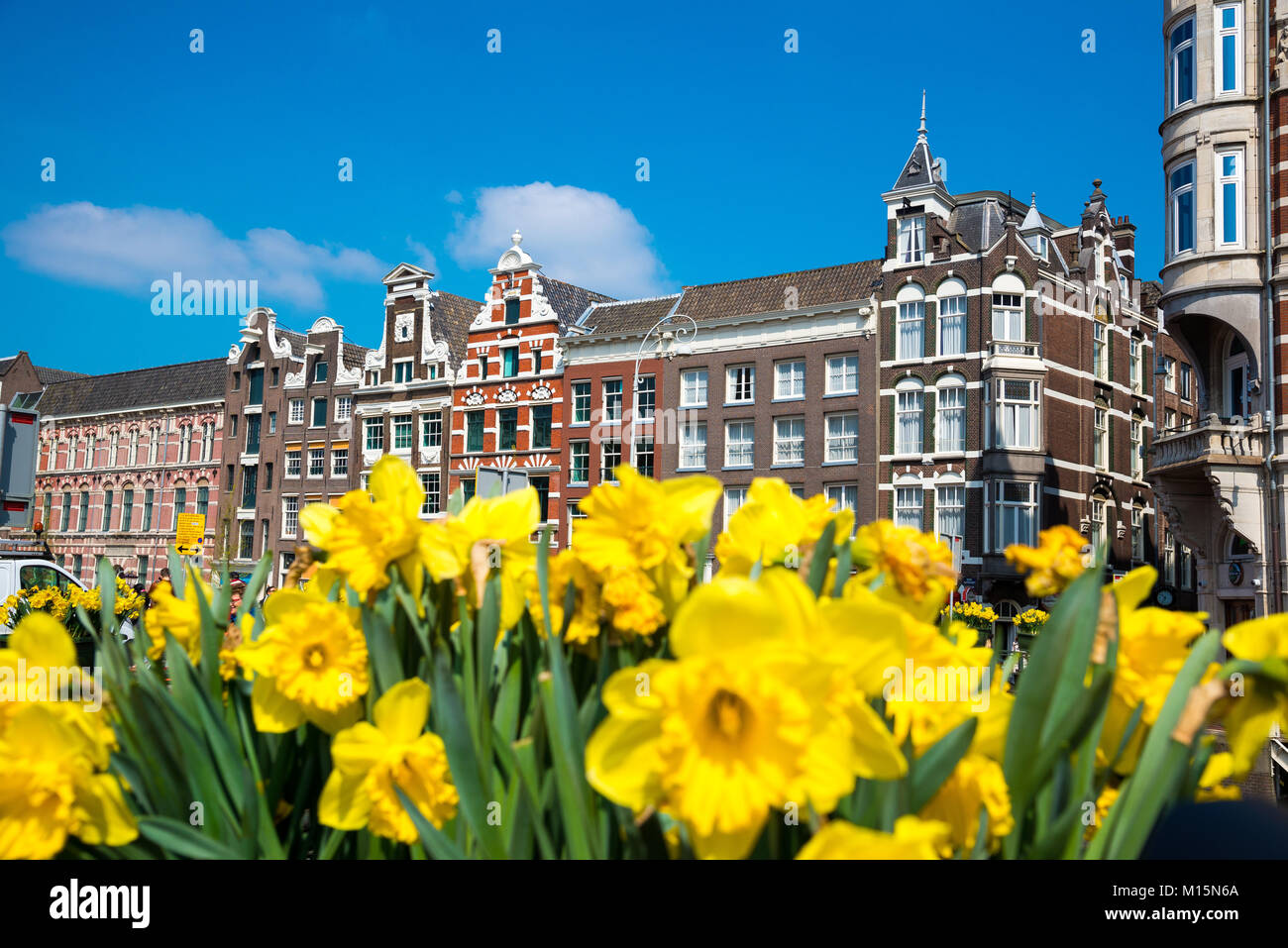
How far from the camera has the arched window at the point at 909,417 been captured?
25938 mm

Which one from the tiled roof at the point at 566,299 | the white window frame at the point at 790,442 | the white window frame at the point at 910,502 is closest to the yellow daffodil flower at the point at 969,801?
the white window frame at the point at 910,502

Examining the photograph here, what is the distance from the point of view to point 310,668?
3.82 ft

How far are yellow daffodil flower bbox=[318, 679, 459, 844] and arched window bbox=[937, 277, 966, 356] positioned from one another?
26.4 metres

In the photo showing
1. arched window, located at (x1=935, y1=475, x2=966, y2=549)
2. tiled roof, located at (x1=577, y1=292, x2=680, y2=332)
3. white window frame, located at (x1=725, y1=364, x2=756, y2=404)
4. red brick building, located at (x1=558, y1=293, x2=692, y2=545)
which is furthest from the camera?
tiled roof, located at (x1=577, y1=292, x2=680, y2=332)

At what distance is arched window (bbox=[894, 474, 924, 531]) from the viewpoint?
25.7 metres

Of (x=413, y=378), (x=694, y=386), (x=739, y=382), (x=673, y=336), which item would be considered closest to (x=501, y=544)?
(x=739, y=382)

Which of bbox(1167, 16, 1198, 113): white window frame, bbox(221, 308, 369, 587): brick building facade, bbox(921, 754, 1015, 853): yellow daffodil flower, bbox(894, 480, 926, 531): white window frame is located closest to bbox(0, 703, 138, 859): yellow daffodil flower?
bbox(921, 754, 1015, 853): yellow daffodil flower

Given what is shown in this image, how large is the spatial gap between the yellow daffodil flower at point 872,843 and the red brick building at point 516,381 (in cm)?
3069

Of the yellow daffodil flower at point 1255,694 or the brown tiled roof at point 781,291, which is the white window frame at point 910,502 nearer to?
the brown tiled roof at point 781,291

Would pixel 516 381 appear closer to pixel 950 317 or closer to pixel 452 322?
pixel 452 322

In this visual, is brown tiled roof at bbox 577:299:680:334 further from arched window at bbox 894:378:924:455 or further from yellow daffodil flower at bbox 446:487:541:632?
yellow daffodil flower at bbox 446:487:541:632

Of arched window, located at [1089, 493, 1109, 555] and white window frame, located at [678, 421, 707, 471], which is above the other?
white window frame, located at [678, 421, 707, 471]

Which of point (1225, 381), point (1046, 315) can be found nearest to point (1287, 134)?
point (1225, 381)
